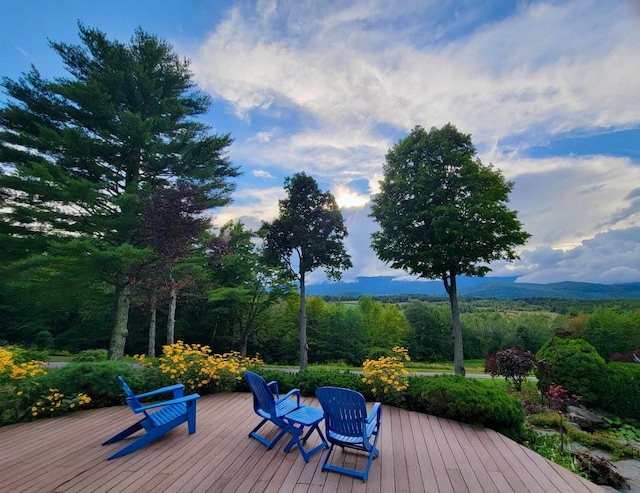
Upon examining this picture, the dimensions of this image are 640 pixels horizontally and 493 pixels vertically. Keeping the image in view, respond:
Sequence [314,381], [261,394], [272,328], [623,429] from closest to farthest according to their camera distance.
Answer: [261,394], [314,381], [623,429], [272,328]

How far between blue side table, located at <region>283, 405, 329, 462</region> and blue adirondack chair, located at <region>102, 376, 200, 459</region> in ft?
4.52

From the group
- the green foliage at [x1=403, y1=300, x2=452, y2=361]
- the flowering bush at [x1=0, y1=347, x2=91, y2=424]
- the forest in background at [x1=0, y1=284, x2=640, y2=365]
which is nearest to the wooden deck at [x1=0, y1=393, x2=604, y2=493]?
the flowering bush at [x1=0, y1=347, x2=91, y2=424]

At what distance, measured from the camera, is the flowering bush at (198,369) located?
5938 millimetres

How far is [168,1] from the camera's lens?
5.94 meters

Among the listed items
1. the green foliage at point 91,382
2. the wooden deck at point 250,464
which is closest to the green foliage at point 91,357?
the green foliage at point 91,382

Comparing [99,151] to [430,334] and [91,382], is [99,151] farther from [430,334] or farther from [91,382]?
[430,334]

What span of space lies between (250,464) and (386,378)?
2845 millimetres

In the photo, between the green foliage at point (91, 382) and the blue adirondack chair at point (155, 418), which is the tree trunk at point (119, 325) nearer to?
the green foliage at point (91, 382)

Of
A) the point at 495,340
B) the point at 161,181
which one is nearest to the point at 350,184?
the point at 161,181

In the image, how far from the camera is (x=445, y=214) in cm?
962

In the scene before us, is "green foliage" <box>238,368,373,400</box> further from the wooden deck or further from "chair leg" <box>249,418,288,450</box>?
"chair leg" <box>249,418,288,450</box>

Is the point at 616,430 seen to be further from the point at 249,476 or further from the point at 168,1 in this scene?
the point at 168,1

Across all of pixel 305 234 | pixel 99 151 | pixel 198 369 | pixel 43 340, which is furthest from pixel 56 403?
pixel 43 340

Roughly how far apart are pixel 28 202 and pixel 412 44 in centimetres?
1206
